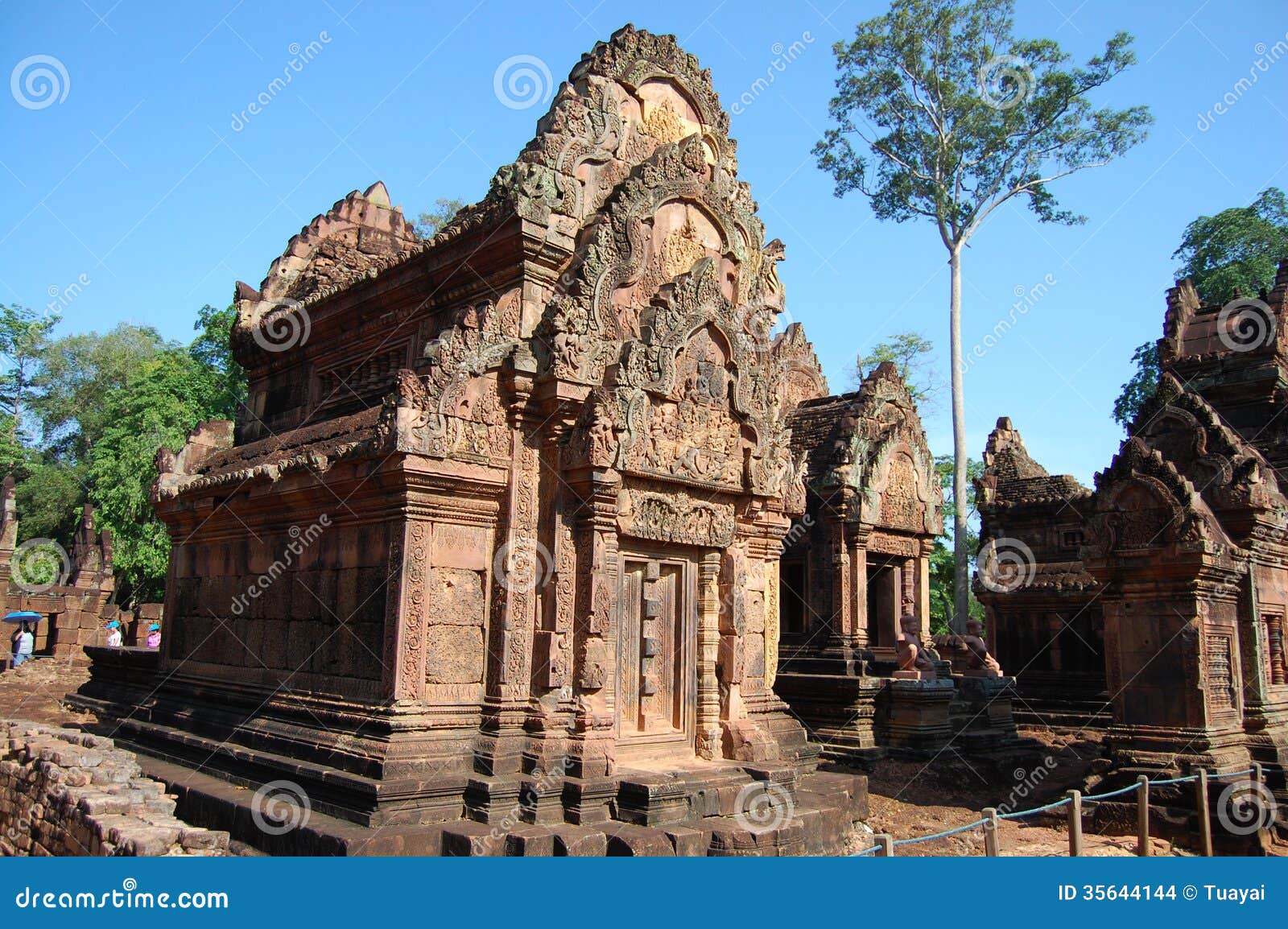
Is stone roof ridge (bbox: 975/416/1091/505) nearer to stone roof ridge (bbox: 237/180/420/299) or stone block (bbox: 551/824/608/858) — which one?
stone roof ridge (bbox: 237/180/420/299)

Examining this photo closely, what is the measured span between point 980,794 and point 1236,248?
24.9 metres

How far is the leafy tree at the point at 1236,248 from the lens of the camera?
92.5 ft

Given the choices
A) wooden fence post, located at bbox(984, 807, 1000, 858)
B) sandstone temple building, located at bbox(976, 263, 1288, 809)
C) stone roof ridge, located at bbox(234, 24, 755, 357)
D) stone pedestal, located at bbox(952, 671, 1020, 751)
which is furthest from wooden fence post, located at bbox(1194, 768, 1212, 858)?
stone roof ridge, located at bbox(234, 24, 755, 357)

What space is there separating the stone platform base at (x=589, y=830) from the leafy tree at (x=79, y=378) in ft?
126

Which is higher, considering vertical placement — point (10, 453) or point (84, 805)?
point (10, 453)

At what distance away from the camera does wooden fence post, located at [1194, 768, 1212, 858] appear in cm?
800

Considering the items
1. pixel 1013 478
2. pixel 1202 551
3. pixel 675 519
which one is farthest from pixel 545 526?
pixel 1013 478

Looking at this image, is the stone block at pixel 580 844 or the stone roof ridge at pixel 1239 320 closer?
the stone block at pixel 580 844

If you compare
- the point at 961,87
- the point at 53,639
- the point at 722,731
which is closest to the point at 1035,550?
the point at 961,87

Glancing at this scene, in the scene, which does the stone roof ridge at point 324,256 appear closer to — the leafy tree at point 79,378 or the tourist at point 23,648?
the tourist at point 23,648

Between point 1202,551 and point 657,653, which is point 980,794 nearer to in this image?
point 1202,551

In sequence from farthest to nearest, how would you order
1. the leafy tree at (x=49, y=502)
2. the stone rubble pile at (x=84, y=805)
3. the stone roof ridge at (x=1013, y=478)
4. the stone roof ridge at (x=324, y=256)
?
the leafy tree at (x=49, y=502) < the stone roof ridge at (x=1013, y=478) < the stone roof ridge at (x=324, y=256) < the stone rubble pile at (x=84, y=805)

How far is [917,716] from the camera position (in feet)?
44.2

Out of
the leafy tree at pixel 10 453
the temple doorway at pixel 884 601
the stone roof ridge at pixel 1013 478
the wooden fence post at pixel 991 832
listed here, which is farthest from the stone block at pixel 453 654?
the leafy tree at pixel 10 453
